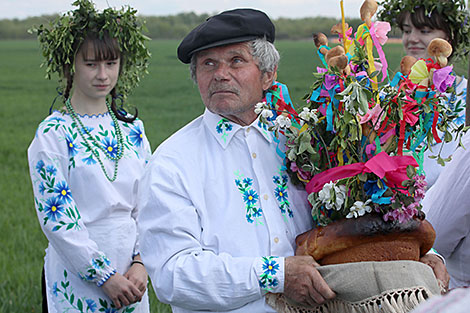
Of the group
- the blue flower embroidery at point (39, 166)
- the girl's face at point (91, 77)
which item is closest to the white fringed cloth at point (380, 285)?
the blue flower embroidery at point (39, 166)

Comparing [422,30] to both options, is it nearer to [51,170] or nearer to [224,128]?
[224,128]

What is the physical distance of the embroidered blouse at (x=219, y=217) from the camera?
2.07 metres

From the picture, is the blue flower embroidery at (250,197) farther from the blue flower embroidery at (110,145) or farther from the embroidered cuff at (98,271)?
the blue flower embroidery at (110,145)

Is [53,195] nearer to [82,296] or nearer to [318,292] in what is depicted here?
[82,296]

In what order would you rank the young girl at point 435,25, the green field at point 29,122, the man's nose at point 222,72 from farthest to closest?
the green field at point 29,122 → the young girl at point 435,25 → the man's nose at point 222,72

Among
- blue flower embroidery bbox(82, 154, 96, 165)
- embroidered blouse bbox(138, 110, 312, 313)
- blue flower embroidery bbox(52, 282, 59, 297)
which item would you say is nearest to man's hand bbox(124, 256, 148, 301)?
blue flower embroidery bbox(52, 282, 59, 297)

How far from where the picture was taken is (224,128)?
93.3 inches

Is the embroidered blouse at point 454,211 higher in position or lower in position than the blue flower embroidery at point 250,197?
lower

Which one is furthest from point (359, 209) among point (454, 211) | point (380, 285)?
point (454, 211)

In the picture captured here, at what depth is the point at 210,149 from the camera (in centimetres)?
236

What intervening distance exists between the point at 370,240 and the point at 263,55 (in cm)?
86

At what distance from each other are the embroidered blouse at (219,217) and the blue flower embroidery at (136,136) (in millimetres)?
1065

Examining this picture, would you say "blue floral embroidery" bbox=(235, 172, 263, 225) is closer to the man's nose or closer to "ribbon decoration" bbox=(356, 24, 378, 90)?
the man's nose

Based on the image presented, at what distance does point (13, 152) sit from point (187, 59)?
979cm
